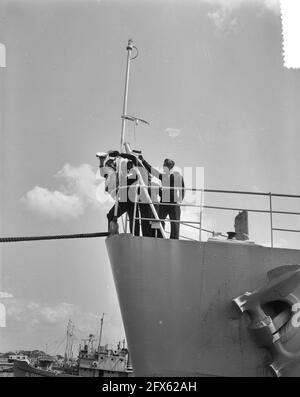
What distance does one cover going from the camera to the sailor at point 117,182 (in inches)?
283

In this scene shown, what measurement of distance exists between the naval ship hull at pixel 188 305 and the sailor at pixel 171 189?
639 millimetres

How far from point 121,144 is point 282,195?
2.64 meters

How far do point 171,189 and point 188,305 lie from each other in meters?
1.80

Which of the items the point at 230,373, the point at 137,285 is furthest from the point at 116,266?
the point at 230,373

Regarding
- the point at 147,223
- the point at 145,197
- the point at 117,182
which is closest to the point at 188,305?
the point at 147,223

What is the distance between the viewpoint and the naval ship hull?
21.1 feet

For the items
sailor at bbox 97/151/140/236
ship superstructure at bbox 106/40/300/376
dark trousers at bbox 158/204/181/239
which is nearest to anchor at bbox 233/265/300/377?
ship superstructure at bbox 106/40/300/376

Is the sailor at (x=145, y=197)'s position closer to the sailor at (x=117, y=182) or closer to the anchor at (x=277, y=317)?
the sailor at (x=117, y=182)

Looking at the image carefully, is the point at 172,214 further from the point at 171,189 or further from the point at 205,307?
the point at 205,307

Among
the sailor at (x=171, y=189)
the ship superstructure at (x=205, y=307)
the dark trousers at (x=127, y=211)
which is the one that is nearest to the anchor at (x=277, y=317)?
the ship superstructure at (x=205, y=307)

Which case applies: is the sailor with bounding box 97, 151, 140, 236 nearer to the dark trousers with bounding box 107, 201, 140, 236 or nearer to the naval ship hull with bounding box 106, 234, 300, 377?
the dark trousers with bounding box 107, 201, 140, 236

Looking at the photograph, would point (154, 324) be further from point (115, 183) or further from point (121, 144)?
point (121, 144)

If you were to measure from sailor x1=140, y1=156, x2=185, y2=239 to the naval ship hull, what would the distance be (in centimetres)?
64

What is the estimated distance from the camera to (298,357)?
20.6 feet
